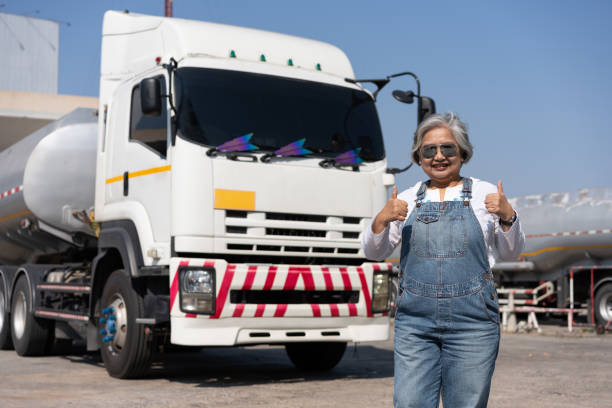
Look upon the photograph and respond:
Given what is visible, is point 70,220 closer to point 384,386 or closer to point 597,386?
A: point 384,386

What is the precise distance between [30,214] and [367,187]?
4783mm

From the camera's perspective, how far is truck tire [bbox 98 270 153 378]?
8.30 meters

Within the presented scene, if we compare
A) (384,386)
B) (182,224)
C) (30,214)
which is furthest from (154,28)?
(384,386)

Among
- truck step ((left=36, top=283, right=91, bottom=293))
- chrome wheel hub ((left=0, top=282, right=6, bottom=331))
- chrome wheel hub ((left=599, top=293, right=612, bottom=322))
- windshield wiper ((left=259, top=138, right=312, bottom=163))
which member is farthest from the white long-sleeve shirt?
chrome wheel hub ((left=599, top=293, right=612, bottom=322))

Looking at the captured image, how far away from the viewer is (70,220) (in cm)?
1040

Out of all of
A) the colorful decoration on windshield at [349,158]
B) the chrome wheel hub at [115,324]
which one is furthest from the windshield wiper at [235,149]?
the chrome wheel hub at [115,324]

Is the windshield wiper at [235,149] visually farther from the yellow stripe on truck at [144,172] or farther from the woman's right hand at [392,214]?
the woman's right hand at [392,214]

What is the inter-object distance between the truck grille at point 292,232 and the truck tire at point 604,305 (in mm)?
11235

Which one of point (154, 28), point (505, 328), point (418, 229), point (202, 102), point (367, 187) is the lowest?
point (505, 328)

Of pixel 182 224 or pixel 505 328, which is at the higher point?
pixel 182 224

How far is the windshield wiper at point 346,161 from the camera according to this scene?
27.5 ft

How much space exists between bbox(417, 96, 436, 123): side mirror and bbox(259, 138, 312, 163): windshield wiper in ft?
4.22

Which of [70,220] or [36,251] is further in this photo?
[36,251]

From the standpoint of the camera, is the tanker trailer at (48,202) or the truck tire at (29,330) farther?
the truck tire at (29,330)
